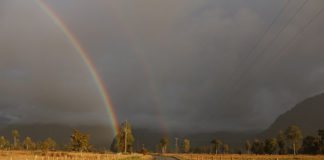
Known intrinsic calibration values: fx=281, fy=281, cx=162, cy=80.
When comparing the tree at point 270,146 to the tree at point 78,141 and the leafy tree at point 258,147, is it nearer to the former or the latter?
the leafy tree at point 258,147

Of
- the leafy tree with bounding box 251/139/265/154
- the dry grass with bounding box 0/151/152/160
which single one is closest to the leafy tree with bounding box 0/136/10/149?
the dry grass with bounding box 0/151/152/160

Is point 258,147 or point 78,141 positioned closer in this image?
point 78,141

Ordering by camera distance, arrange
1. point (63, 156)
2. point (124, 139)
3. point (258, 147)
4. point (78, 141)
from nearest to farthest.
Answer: point (63, 156) < point (78, 141) < point (124, 139) < point (258, 147)

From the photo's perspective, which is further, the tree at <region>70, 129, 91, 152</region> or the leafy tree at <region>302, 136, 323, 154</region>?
the leafy tree at <region>302, 136, 323, 154</region>

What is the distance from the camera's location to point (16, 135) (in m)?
194

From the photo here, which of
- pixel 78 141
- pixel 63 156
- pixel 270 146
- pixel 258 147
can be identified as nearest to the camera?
pixel 63 156

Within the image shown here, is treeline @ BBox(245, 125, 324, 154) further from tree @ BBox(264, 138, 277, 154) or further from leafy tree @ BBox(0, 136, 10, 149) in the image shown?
leafy tree @ BBox(0, 136, 10, 149)

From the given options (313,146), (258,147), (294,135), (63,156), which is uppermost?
(294,135)

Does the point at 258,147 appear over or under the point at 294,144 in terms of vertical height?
under

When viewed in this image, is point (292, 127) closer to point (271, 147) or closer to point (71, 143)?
point (271, 147)

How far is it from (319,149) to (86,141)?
107008mm

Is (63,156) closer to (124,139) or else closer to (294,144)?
(124,139)

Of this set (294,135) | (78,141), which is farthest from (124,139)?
(294,135)

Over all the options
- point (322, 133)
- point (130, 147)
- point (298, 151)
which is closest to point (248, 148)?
point (298, 151)
